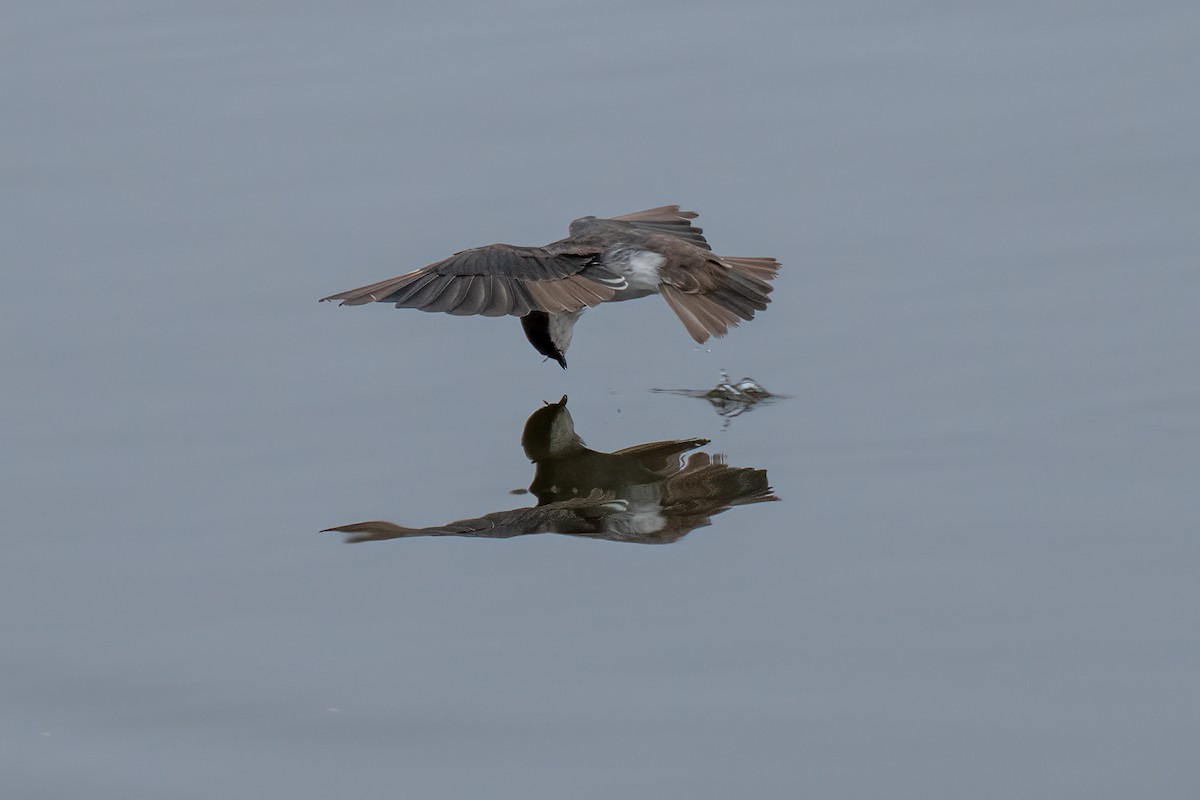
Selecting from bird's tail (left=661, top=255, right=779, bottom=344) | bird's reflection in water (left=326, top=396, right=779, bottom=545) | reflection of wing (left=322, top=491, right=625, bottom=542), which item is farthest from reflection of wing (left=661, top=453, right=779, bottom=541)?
bird's tail (left=661, top=255, right=779, bottom=344)

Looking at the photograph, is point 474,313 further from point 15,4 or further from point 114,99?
point 15,4

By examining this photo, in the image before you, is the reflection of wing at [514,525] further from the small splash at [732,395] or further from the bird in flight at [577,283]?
the bird in flight at [577,283]

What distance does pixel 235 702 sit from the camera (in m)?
5.13

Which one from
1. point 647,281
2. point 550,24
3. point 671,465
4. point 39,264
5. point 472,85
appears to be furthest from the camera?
point 550,24

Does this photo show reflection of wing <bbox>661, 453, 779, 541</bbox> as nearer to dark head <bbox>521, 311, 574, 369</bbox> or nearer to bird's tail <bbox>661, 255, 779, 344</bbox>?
bird's tail <bbox>661, 255, 779, 344</bbox>

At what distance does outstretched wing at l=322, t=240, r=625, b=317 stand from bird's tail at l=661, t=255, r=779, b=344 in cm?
31

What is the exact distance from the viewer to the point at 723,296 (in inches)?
295

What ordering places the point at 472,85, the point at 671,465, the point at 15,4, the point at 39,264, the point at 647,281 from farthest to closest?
the point at 15,4 < the point at 472,85 < the point at 39,264 < the point at 647,281 < the point at 671,465

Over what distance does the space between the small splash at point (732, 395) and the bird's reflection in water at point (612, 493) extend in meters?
0.26

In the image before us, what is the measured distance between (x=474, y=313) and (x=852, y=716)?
2.75 m

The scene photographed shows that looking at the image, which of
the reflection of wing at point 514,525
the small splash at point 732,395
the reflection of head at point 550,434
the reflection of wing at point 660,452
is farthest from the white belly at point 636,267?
the reflection of wing at point 514,525

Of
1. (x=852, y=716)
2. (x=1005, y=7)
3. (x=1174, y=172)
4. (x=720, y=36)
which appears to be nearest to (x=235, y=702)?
(x=852, y=716)

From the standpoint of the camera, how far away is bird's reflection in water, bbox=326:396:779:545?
610 centimetres

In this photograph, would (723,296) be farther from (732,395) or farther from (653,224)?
(653,224)
